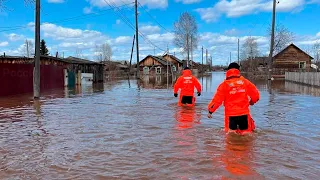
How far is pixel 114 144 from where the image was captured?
616 centimetres

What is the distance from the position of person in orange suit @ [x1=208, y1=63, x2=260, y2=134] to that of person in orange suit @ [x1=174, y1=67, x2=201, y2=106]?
461 centimetres

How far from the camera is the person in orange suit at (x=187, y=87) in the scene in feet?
37.6

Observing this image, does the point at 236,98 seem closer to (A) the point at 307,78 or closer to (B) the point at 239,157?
(B) the point at 239,157

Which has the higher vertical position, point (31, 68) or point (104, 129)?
point (31, 68)

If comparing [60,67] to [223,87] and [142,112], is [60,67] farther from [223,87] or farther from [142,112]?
[223,87]

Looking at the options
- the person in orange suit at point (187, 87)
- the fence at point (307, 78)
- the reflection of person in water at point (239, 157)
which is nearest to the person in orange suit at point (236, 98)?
the reflection of person in water at point (239, 157)

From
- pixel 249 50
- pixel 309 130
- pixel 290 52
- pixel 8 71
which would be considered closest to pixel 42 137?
pixel 309 130

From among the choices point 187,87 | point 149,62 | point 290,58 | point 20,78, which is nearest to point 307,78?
point 187,87

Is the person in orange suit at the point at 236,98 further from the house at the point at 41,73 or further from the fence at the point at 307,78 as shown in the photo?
the fence at the point at 307,78

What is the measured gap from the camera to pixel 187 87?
1149cm

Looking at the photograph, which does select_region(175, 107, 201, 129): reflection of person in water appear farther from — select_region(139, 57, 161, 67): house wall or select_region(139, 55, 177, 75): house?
select_region(139, 57, 161, 67): house wall

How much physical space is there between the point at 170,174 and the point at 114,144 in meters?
1.99

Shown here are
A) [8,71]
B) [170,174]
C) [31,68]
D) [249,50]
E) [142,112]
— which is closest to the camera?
[170,174]

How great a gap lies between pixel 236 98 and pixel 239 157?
5.18 feet
